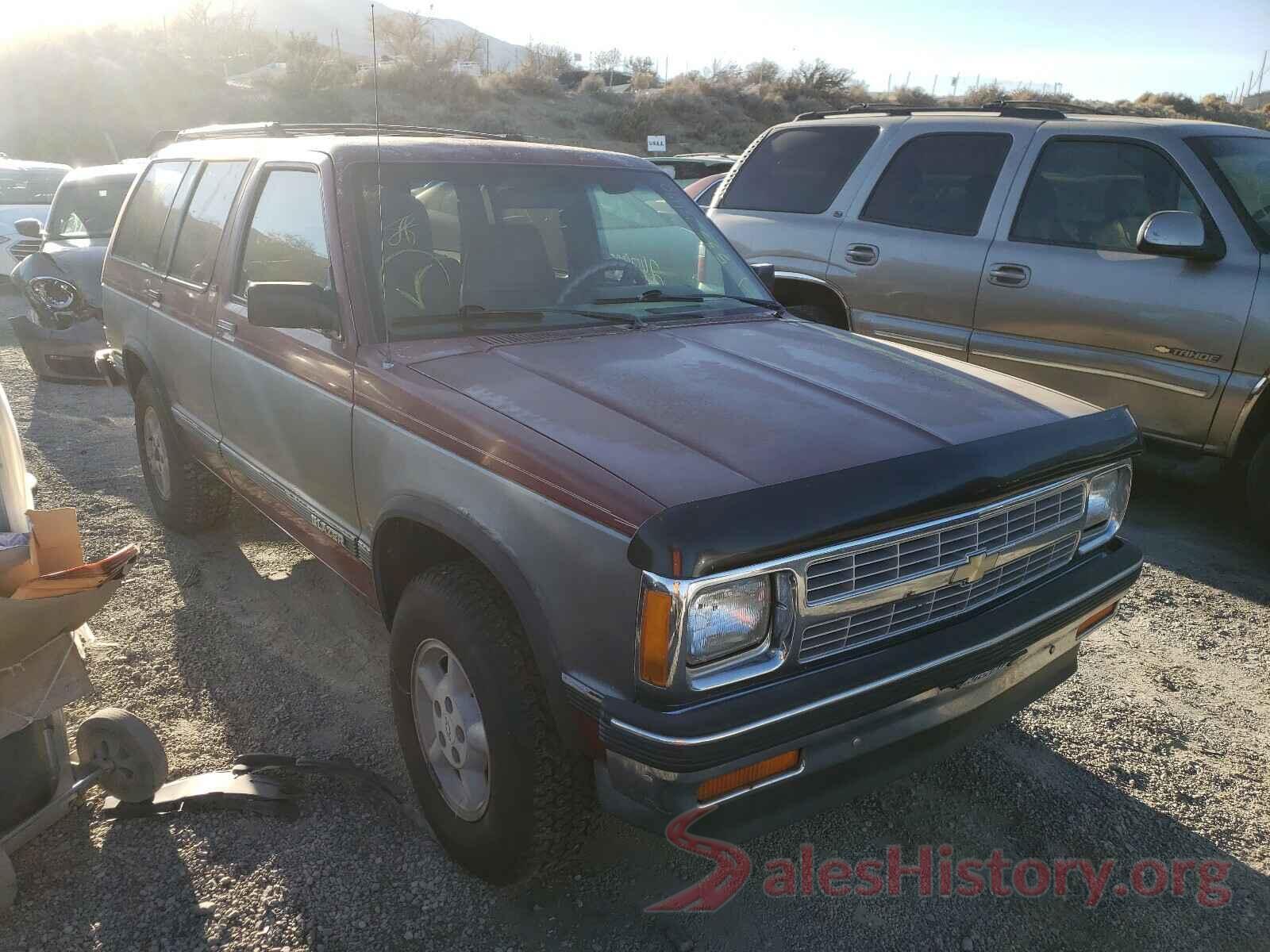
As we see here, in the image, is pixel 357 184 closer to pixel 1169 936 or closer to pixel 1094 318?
pixel 1169 936

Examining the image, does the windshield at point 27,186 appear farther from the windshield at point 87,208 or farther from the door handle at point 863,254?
the door handle at point 863,254

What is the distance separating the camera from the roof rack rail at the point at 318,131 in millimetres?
3746

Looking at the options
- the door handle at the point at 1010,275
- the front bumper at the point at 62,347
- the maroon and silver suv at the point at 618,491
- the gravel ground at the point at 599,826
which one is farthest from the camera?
the front bumper at the point at 62,347

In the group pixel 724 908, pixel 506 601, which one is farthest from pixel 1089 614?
pixel 506 601

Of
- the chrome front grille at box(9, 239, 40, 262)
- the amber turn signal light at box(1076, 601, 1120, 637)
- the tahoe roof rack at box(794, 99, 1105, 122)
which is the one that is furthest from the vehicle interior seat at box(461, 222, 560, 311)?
the chrome front grille at box(9, 239, 40, 262)

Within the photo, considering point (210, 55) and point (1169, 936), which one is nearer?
point (1169, 936)

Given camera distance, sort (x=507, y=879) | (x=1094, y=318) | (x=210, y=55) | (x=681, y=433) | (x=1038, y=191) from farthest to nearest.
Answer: (x=210, y=55)
(x=1038, y=191)
(x=1094, y=318)
(x=507, y=879)
(x=681, y=433)

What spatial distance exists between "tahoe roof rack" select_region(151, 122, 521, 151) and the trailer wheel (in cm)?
211

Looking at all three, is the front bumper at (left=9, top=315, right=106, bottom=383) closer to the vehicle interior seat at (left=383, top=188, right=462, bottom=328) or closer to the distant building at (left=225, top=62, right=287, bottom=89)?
the vehicle interior seat at (left=383, top=188, right=462, bottom=328)

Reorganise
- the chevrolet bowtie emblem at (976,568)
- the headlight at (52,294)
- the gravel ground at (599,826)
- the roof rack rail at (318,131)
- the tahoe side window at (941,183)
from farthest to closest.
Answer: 1. the headlight at (52,294)
2. the tahoe side window at (941,183)
3. the roof rack rail at (318,131)
4. the gravel ground at (599,826)
5. the chevrolet bowtie emblem at (976,568)

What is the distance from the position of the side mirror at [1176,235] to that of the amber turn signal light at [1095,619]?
8.41 feet

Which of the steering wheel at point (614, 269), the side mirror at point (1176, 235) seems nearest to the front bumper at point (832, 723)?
the steering wheel at point (614, 269)

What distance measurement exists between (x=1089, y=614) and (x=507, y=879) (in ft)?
5.75

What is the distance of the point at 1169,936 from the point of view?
96.9 inches
